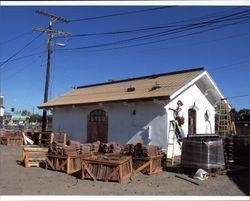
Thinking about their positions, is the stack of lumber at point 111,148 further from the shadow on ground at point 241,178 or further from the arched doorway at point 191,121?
the arched doorway at point 191,121

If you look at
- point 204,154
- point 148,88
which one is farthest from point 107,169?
point 148,88

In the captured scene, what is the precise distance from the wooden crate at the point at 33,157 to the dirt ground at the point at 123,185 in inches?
57.3

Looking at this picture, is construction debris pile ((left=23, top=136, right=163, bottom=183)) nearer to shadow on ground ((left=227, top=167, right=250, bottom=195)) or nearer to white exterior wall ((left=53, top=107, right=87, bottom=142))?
shadow on ground ((left=227, top=167, right=250, bottom=195))

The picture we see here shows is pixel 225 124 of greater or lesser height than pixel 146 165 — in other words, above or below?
above

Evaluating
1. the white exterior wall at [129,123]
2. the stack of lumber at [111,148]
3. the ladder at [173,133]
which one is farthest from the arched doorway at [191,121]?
the stack of lumber at [111,148]

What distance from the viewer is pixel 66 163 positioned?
13727mm

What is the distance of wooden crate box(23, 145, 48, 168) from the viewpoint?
14883mm

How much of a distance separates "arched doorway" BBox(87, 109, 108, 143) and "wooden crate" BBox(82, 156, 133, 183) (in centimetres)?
796

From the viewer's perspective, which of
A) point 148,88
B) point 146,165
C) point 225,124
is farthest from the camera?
point 148,88

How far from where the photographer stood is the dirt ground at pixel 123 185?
9.86 metres

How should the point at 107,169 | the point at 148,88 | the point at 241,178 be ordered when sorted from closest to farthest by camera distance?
the point at 107,169
the point at 241,178
the point at 148,88

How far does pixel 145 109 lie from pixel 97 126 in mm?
3981

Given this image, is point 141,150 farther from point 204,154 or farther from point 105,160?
point 204,154

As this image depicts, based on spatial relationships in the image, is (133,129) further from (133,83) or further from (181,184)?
(181,184)
